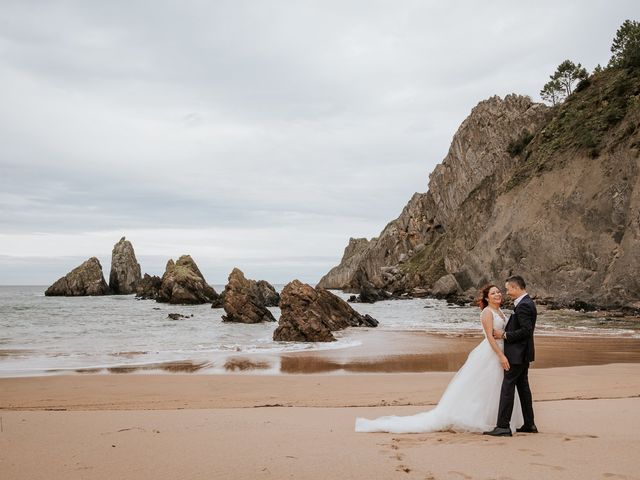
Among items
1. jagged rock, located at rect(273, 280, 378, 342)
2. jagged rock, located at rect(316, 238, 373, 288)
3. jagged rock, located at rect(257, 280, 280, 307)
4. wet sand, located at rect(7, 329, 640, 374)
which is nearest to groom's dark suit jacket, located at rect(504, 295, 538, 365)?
wet sand, located at rect(7, 329, 640, 374)

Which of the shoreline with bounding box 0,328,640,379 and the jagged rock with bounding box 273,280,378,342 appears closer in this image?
the shoreline with bounding box 0,328,640,379

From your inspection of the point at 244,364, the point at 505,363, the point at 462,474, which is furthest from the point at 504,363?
the point at 244,364

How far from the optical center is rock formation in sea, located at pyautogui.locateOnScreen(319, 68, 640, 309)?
129 ft

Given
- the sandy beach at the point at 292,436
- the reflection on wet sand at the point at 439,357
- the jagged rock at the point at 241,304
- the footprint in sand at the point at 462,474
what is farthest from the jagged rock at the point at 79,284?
the footprint in sand at the point at 462,474

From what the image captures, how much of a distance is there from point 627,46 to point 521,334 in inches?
2062

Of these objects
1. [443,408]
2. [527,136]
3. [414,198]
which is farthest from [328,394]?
[414,198]

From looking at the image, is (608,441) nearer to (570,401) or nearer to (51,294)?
(570,401)

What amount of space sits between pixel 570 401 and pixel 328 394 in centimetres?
417

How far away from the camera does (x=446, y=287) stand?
226 ft

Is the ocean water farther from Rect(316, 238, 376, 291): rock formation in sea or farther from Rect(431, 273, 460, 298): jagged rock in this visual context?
Rect(316, 238, 376, 291): rock formation in sea

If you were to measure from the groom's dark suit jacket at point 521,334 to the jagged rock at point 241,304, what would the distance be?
28158 millimetres

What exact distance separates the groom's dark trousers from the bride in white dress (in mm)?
99

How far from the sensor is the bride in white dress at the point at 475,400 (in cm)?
612

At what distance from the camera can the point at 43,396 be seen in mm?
10336
